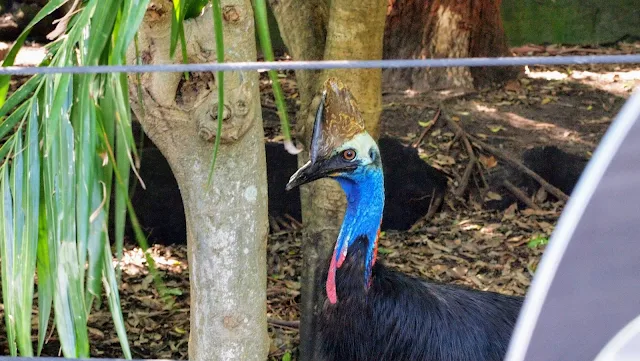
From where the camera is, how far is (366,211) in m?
2.50

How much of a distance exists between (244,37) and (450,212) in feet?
8.89

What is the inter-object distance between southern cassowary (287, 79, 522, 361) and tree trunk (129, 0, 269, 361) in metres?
0.17

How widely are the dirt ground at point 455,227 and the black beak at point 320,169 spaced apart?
1318 mm

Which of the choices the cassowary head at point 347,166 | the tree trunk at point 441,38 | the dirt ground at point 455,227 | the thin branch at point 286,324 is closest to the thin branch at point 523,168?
the dirt ground at point 455,227

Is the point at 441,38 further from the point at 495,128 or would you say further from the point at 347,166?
the point at 347,166

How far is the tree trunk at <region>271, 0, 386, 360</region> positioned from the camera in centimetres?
292

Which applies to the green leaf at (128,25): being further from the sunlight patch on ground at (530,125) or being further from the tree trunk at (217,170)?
the sunlight patch on ground at (530,125)

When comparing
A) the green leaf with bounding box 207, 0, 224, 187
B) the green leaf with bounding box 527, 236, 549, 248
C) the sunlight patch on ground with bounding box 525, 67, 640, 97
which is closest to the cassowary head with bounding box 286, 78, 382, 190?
the green leaf with bounding box 207, 0, 224, 187

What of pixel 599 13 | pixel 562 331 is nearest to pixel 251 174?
pixel 562 331

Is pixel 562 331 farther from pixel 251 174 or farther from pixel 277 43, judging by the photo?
pixel 277 43

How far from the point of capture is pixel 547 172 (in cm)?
491

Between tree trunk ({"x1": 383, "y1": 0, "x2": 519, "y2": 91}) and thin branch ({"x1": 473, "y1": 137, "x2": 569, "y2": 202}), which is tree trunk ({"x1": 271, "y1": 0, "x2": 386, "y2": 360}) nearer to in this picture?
thin branch ({"x1": 473, "y1": 137, "x2": 569, "y2": 202})

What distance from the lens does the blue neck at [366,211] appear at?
2492 mm

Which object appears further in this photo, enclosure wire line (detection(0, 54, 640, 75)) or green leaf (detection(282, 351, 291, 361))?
green leaf (detection(282, 351, 291, 361))
